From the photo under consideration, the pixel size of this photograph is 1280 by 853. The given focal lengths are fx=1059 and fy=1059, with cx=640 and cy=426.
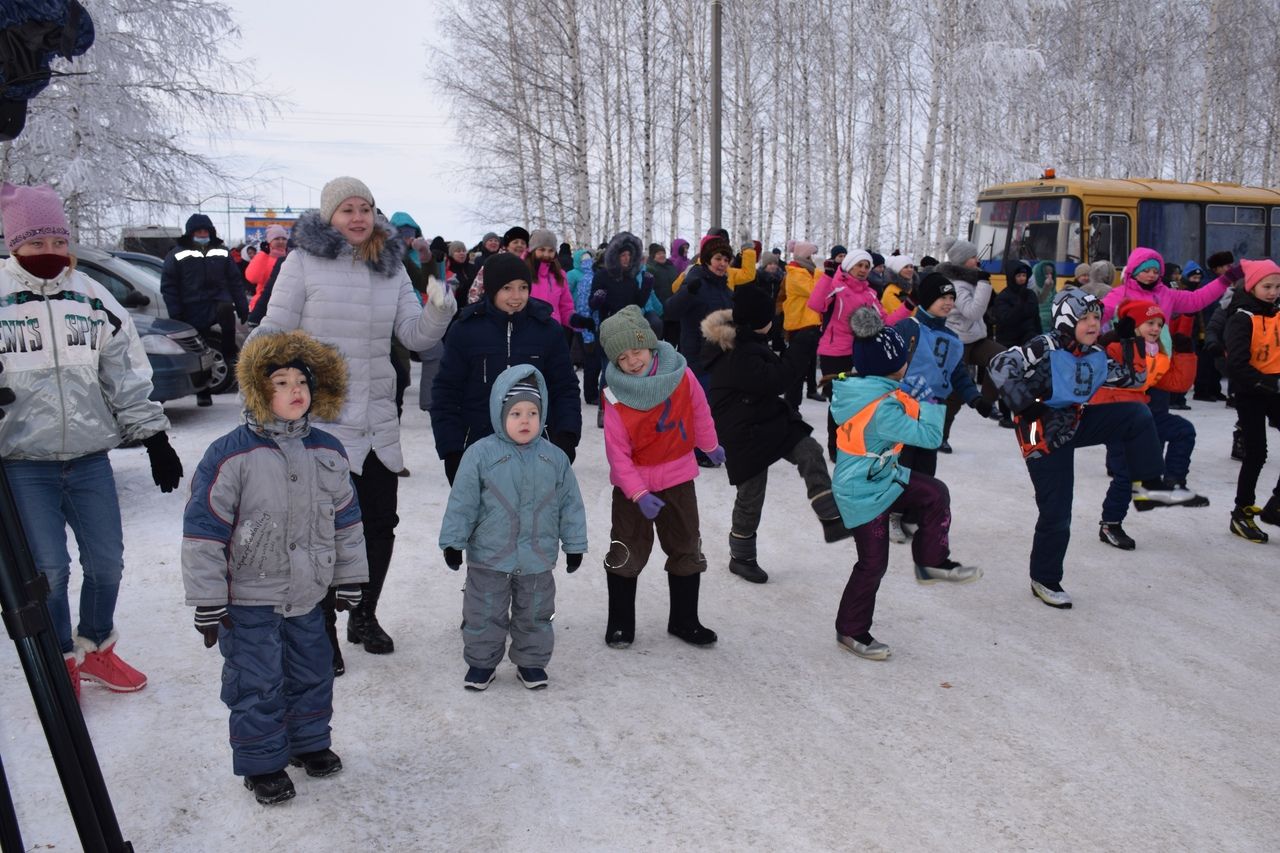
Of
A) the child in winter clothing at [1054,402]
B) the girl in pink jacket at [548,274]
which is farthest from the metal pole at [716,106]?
the child in winter clothing at [1054,402]

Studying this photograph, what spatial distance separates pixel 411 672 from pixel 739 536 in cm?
234

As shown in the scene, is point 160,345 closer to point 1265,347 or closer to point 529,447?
point 529,447

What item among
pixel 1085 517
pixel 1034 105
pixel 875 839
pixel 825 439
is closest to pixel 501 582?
pixel 875 839

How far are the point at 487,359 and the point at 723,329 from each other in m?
1.49

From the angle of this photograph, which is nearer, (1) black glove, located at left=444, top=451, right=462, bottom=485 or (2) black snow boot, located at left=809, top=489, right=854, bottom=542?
(1) black glove, located at left=444, top=451, right=462, bottom=485

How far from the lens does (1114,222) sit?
54.6ft

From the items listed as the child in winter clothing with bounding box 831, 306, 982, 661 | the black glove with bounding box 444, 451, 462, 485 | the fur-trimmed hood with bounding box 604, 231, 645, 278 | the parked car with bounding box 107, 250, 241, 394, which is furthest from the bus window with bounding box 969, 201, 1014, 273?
the black glove with bounding box 444, 451, 462, 485

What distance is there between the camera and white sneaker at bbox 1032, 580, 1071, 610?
5836mm

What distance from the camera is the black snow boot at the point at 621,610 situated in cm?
516

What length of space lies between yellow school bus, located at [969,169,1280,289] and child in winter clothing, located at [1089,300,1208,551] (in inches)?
315

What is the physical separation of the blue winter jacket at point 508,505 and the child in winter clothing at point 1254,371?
5048 mm

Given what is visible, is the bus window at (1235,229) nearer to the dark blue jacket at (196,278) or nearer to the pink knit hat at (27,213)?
the dark blue jacket at (196,278)

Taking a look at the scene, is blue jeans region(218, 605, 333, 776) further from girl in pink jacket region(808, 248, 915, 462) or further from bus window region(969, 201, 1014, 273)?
bus window region(969, 201, 1014, 273)

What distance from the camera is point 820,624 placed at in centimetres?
556
